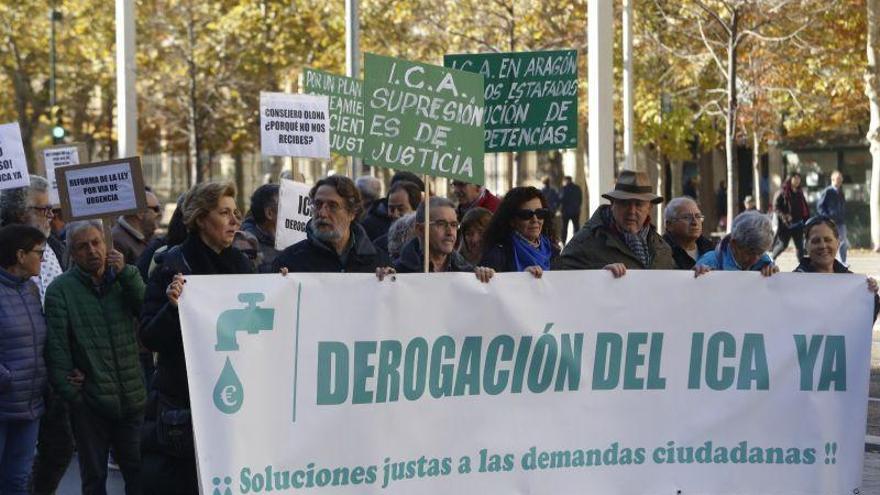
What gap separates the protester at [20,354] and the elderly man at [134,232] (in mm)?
2703

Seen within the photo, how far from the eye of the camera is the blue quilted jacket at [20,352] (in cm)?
818

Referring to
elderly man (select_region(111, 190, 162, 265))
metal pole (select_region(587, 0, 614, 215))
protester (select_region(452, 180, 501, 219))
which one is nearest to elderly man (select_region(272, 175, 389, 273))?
elderly man (select_region(111, 190, 162, 265))

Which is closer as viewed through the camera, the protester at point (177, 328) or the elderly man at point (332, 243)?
the protester at point (177, 328)

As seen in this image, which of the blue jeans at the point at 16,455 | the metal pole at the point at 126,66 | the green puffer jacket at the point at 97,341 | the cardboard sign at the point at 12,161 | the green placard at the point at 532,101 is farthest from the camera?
the metal pole at the point at 126,66

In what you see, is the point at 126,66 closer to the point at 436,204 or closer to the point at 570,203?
the point at 436,204

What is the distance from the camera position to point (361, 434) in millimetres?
7316

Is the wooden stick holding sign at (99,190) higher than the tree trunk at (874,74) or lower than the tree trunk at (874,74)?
lower

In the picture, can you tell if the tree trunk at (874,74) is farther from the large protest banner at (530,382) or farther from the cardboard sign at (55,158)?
the large protest banner at (530,382)

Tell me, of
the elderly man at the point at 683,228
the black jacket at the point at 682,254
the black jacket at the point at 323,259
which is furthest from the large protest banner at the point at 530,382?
the elderly man at the point at 683,228

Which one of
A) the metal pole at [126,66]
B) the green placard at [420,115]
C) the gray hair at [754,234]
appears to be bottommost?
the gray hair at [754,234]

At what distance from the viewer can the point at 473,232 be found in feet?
33.2

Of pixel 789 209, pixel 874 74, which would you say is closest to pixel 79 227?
pixel 789 209

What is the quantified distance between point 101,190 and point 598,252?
2600 millimetres

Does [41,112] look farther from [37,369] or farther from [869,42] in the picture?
[37,369]
